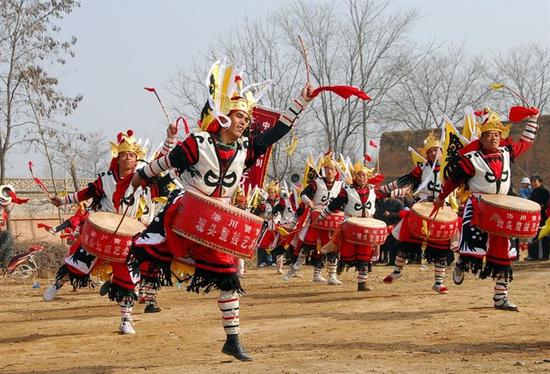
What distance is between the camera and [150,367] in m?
6.43

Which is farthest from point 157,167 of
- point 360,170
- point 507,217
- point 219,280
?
point 360,170

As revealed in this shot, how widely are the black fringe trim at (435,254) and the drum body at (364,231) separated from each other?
79cm

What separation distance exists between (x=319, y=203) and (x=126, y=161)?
5919 mm

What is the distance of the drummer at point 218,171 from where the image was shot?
21.6ft

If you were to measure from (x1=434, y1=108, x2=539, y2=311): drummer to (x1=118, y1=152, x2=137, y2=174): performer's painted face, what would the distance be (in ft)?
11.0

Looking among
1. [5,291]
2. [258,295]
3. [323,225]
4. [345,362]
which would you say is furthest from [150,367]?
[5,291]

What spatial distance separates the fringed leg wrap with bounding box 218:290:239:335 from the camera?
6559mm

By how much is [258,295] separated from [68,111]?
10.9 metres

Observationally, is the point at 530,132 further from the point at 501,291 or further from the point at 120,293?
the point at 120,293

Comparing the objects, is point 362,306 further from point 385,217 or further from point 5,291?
point 385,217

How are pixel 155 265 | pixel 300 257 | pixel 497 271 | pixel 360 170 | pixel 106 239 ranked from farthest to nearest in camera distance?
pixel 300 257
pixel 360 170
pixel 497 271
pixel 106 239
pixel 155 265

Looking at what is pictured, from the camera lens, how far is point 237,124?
680 centimetres

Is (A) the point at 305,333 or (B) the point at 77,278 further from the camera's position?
(B) the point at 77,278

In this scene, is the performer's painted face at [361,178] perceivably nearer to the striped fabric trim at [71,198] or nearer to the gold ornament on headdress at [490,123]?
the gold ornament on headdress at [490,123]
